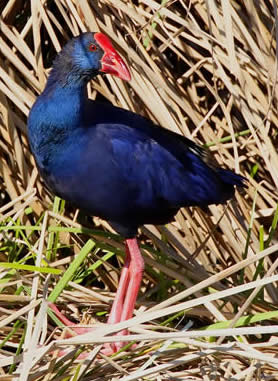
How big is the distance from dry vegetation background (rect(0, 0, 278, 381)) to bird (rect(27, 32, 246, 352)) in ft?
0.32

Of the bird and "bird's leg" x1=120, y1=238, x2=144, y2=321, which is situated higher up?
the bird

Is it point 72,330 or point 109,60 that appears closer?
point 72,330

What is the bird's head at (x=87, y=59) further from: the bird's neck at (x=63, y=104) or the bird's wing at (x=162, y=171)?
the bird's wing at (x=162, y=171)

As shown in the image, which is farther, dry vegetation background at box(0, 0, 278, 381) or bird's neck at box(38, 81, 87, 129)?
dry vegetation background at box(0, 0, 278, 381)

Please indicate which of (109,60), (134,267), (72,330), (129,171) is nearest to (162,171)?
(129,171)

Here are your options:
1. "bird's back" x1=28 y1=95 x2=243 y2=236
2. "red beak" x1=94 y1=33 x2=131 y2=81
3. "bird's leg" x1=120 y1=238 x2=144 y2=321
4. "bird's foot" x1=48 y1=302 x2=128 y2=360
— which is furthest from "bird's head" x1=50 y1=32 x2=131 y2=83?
"bird's foot" x1=48 y1=302 x2=128 y2=360

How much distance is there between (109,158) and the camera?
2.87m

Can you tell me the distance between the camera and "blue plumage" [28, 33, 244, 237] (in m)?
2.79

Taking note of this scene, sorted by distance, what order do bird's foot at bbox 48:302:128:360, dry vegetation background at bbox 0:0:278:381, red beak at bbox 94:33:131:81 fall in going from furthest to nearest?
dry vegetation background at bbox 0:0:278:381 → red beak at bbox 94:33:131:81 → bird's foot at bbox 48:302:128:360

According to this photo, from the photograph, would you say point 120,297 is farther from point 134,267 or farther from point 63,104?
point 63,104

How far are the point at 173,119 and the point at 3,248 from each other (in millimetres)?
705

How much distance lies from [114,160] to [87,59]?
32cm

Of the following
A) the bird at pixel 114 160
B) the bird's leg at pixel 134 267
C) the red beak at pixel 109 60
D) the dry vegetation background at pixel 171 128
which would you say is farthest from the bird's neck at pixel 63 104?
the bird's leg at pixel 134 267

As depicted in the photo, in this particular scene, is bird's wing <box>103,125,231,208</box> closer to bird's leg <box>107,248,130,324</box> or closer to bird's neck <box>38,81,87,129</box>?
bird's neck <box>38,81,87,129</box>
